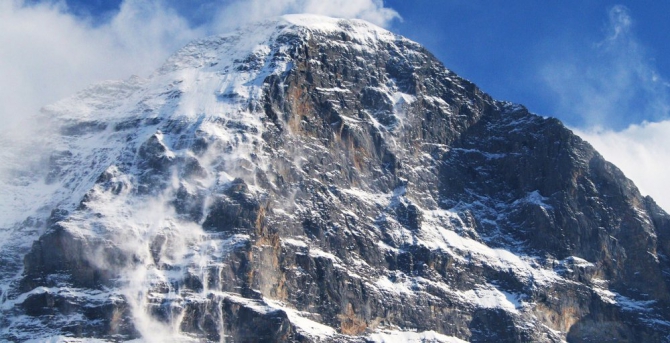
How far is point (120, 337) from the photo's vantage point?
194 metres

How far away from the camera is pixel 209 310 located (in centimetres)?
19688

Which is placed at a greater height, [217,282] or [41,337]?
[217,282]

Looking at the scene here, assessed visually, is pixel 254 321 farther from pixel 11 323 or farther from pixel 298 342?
pixel 11 323

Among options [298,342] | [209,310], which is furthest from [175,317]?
[298,342]

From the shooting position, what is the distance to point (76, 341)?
634 feet

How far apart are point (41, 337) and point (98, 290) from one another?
10.5 meters

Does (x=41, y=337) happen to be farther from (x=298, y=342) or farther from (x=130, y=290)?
(x=298, y=342)

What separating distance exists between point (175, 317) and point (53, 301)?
703 inches

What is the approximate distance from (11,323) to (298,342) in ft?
134

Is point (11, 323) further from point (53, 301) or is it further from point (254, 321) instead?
point (254, 321)

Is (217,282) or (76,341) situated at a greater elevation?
(217,282)

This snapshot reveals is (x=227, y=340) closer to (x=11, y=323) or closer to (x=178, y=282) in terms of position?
(x=178, y=282)

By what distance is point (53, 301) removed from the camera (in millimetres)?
197625

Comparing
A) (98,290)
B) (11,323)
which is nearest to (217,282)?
(98,290)
